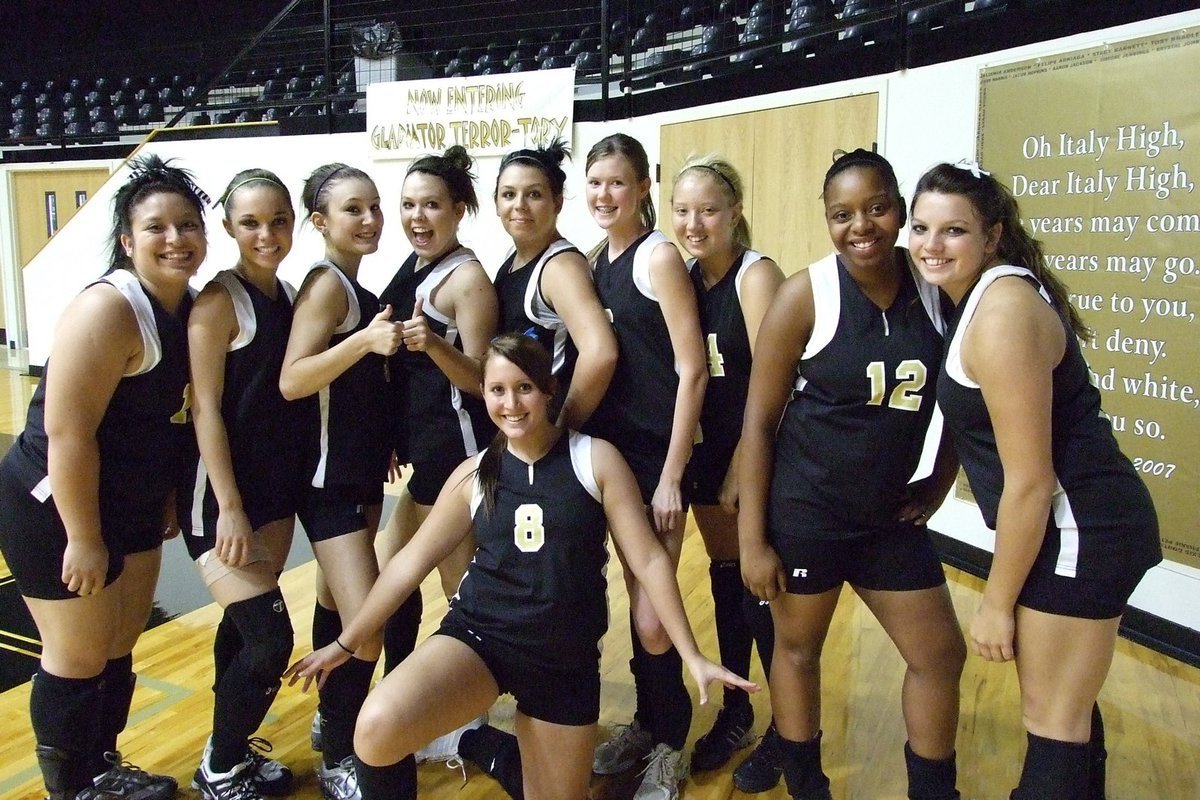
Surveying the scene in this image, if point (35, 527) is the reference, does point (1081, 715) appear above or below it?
below

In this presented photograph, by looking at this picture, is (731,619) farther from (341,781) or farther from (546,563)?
(341,781)

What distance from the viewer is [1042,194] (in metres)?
3.58

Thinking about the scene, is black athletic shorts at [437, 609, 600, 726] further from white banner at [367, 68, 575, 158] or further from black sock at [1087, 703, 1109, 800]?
white banner at [367, 68, 575, 158]

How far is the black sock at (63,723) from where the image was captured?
6.72 feet

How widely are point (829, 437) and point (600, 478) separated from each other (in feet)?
1.58

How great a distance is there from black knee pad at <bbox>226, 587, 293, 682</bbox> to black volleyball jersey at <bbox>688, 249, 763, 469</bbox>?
1.07 meters

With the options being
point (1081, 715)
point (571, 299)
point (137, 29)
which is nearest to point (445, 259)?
point (571, 299)

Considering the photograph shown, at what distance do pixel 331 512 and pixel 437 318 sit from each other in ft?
1.73

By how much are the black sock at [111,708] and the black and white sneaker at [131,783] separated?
20 millimetres

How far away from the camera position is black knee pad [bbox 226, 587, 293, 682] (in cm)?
208

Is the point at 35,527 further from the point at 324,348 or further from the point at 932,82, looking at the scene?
the point at 932,82

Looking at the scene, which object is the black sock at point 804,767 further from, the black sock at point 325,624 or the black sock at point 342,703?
the black sock at point 325,624

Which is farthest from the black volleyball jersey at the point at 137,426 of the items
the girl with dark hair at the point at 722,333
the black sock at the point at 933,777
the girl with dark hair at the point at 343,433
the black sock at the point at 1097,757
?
the black sock at the point at 1097,757

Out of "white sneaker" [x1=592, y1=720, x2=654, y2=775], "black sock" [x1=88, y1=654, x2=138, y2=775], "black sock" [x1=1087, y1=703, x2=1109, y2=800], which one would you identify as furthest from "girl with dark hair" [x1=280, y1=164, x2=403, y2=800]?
"black sock" [x1=1087, y1=703, x2=1109, y2=800]
